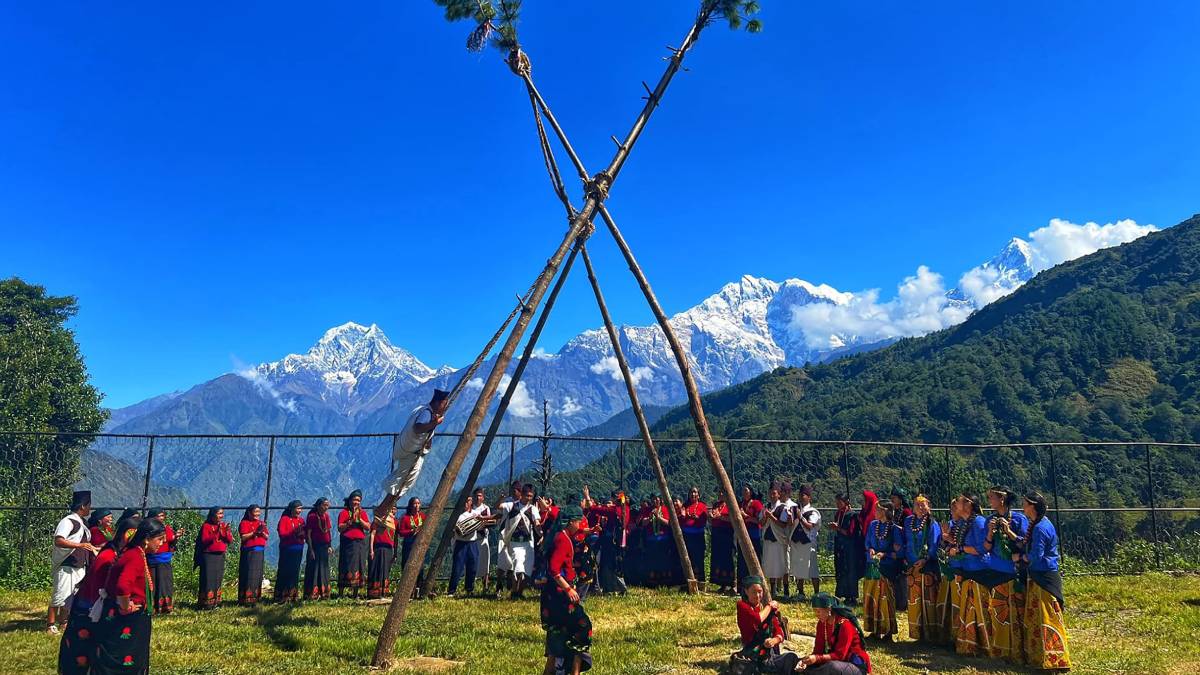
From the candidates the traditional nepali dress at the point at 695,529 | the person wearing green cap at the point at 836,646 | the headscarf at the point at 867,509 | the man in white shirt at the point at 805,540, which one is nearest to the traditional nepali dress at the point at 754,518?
the man in white shirt at the point at 805,540

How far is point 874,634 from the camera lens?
10.2m

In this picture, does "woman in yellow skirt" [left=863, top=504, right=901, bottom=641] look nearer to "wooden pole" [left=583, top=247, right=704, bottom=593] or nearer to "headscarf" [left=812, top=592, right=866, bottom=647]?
"headscarf" [left=812, top=592, right=866, bottom=647]

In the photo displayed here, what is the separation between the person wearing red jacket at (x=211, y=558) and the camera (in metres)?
12.5

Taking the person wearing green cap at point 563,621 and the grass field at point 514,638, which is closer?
the person wearing green cap at point 563,621

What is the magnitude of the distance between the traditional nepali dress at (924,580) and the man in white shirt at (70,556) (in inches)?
460

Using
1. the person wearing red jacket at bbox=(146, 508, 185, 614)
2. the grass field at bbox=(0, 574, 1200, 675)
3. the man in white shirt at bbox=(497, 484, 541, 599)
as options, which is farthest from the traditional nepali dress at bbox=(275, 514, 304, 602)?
the man in white shirt at bbox=(497, 484, 541, 599)

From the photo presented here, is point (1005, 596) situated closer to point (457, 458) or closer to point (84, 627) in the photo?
point (457, 458)

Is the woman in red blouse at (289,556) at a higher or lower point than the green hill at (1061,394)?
lower

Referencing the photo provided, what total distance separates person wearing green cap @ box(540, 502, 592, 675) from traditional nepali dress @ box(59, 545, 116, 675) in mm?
4155

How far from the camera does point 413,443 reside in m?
A: 10.4

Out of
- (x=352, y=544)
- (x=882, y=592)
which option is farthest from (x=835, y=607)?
(x=352, y=544)

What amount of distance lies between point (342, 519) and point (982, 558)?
10694mm

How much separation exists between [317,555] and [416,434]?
4.88 meters

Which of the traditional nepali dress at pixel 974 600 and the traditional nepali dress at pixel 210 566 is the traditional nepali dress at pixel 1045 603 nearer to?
the traditional nepali dress at pixel 974 600
